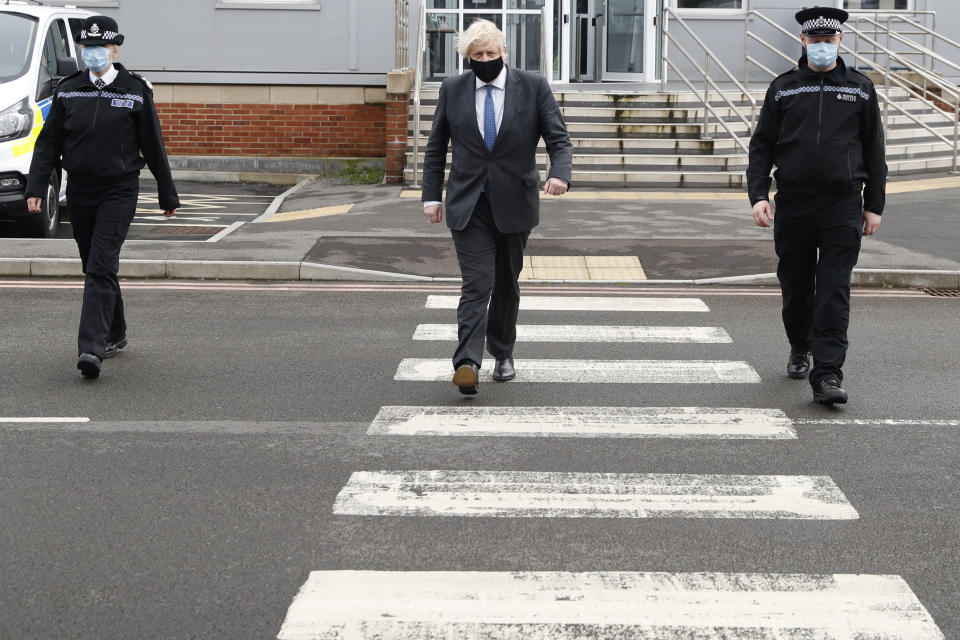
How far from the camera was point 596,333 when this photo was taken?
8.83 metres

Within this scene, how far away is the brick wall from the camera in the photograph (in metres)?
20.4

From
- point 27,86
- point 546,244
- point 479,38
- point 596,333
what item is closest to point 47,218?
point 27,86

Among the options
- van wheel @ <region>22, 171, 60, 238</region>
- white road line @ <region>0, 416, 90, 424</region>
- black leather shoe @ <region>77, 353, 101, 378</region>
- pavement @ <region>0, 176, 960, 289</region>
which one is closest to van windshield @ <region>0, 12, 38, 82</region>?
van wheel @ <region>22, 171, 60, 238</region>

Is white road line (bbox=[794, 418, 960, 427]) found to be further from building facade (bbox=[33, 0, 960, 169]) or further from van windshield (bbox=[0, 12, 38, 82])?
building facade (bbox=[33, 0, 960, 169])

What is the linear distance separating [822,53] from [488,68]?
1719 millimetres

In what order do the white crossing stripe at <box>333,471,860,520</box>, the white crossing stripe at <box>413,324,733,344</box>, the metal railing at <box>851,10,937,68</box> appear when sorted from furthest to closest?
the metal railing at <box>851,10,937,68</box>
the white crossing stripe at <box>413,324,733,344</box>
the white crossing stripe at <box>333,471,860,520</box>

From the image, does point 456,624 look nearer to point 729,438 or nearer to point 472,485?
point 472,485

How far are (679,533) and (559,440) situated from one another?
4.51ft

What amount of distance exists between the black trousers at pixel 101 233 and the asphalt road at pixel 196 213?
3.45m

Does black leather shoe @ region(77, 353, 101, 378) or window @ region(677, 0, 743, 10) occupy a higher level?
window @ region(677, 0, 743, 10)

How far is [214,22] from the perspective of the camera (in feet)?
66.7

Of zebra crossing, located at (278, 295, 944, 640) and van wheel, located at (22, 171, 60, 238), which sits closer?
zebra crossing, located at (278, 295, 944, 640)

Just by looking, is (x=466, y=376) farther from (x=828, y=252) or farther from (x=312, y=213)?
(x=312, y=213)

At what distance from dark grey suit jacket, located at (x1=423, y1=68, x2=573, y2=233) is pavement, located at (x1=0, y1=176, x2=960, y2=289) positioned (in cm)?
408
